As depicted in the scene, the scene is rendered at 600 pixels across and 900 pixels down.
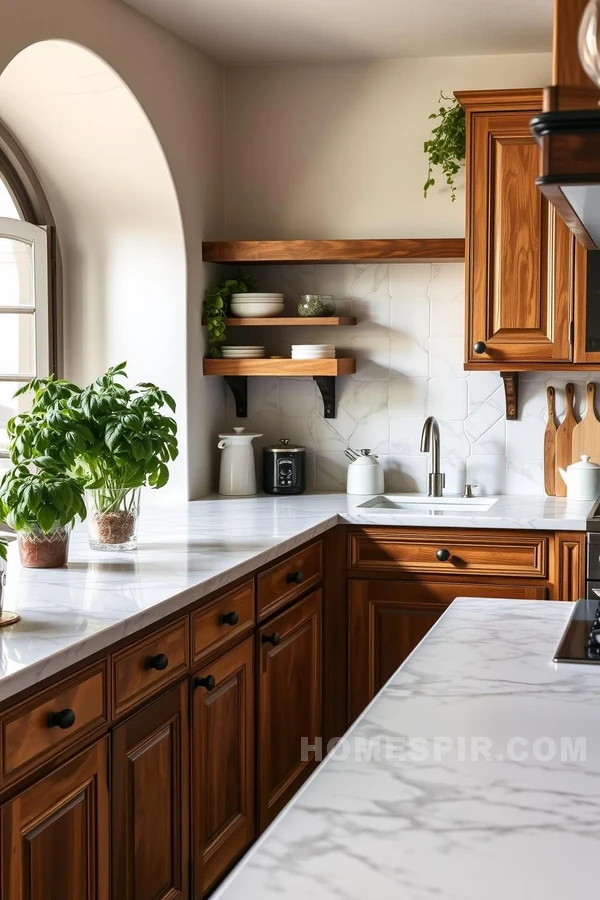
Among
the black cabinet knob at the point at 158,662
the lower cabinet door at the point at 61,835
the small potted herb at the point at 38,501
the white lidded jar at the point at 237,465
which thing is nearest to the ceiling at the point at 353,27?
the white lidded jar at the point at 237,465

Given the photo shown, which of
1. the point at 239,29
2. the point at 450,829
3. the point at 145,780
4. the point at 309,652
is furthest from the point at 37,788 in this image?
the point at 239,29

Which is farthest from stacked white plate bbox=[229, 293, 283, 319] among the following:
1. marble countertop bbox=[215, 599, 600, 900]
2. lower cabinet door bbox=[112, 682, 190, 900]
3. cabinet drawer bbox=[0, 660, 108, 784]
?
marble countertop bbox=[215, 599, 600, 900]

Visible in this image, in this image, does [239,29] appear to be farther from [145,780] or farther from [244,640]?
[145,780]

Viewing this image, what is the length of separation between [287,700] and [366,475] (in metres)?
1.07

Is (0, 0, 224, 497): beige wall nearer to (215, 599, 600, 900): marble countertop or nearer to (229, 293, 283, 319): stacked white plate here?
(229, 293, 283, 319): stacked white plate

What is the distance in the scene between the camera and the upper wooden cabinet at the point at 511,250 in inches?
145

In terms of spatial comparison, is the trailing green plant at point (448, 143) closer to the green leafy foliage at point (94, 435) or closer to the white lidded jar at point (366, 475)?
the white lidded jar at point (366, 475)

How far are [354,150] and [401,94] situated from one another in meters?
0.27

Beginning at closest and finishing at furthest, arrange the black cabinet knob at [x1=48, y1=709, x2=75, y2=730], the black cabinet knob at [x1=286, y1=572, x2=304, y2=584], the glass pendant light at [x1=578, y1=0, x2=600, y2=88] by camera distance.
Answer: the glass pendant light at [x1=578, y1=0, x2=600, y2=88] → the black cabinet knob at [x1=48, y1=709, x2=75, y2=730] → the black cabinet knob at [x1=286, y1=572, x2=304, y2=584]

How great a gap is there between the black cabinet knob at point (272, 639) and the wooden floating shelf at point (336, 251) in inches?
58.5

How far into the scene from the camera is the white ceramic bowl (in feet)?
13.2

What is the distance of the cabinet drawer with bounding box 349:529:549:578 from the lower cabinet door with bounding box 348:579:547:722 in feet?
0.19

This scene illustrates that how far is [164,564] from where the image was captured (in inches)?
106

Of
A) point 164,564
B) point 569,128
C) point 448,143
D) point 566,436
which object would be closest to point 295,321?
point 448,143
